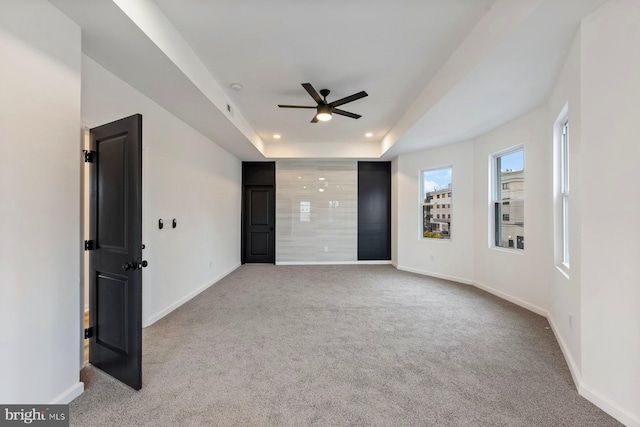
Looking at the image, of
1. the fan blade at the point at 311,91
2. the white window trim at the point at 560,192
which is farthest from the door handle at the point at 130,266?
the white window trim at the point at 560,192

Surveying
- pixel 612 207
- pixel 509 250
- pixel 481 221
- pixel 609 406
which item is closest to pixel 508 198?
pixel 481 221

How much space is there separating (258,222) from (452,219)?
14.3ft

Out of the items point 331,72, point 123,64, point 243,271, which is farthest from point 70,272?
point 243,271

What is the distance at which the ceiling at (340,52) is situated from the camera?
6.16 feet

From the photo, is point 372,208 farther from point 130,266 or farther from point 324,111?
point 130,266

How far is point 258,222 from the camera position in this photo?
6.57 metres

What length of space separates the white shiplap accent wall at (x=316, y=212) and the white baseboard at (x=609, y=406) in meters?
4.78

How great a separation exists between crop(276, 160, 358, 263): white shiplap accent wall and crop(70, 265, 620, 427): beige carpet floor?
280 cm

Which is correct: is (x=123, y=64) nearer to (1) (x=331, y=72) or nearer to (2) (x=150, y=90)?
(2) (x=150, y=90)

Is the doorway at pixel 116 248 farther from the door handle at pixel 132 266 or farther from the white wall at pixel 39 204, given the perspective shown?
the white wall at pixel 39 204

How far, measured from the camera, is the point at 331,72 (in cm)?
293

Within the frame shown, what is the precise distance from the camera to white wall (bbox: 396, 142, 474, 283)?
15.5 ft

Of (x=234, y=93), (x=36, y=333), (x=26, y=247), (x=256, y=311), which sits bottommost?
(x=256, y=311)

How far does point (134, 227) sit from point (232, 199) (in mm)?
4071
